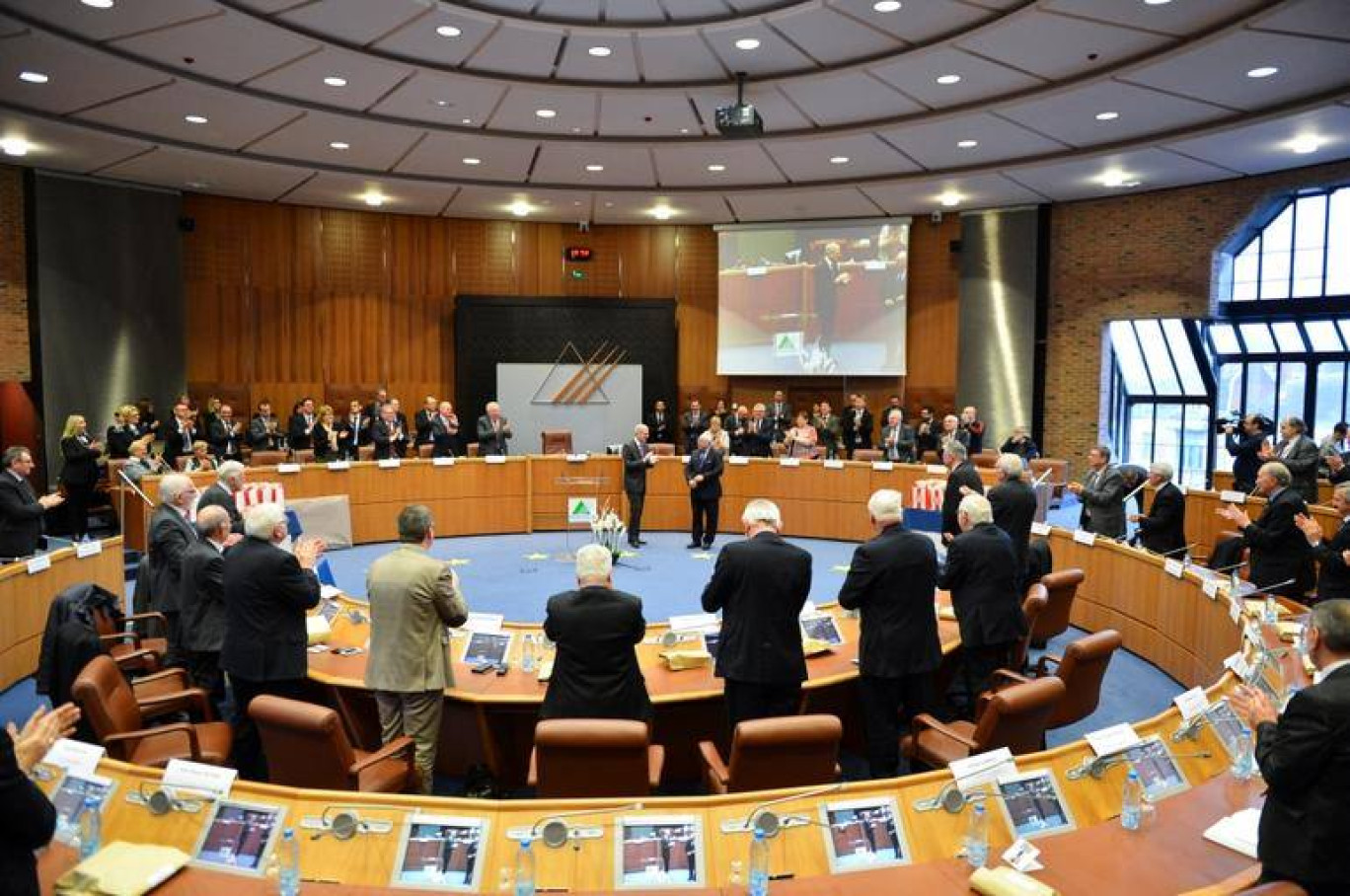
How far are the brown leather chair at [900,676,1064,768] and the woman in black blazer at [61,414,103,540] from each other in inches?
384

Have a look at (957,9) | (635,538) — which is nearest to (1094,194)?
(957,9)

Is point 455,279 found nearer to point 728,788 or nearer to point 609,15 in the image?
point 609,15

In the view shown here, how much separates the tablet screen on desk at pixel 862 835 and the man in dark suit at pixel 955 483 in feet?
15.8

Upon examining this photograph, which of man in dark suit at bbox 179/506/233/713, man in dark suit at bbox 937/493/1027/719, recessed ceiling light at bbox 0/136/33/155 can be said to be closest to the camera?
man in dark suit at bbox 179/506/233/713

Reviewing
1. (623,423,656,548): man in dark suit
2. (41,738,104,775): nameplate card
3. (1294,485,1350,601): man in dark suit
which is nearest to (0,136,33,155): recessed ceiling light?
(623,423,656,548): man in dark suit

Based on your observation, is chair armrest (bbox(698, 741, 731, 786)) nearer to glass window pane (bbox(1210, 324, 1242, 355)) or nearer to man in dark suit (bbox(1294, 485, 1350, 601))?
man in dark suit (bbox(1294, 485, 1350, 601))

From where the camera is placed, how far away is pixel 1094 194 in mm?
14109

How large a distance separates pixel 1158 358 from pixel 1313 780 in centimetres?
1522

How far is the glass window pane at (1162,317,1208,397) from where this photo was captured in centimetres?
1529

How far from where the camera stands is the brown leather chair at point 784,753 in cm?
329

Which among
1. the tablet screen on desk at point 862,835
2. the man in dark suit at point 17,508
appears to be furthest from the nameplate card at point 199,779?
the man in dark suit at point 17,508

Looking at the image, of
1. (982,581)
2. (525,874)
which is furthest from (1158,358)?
(525,874)

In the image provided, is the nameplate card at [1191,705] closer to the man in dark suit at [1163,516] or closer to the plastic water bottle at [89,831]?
the plastic water bottle at [89,831]

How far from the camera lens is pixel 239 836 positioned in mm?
2734
